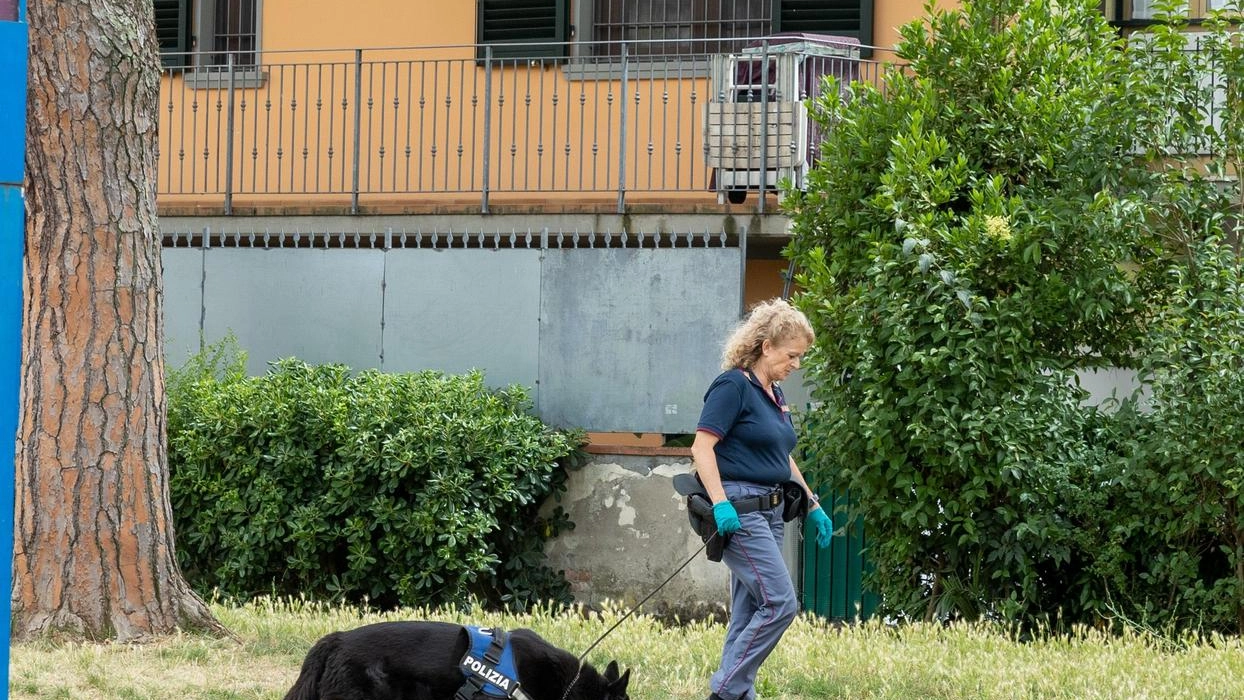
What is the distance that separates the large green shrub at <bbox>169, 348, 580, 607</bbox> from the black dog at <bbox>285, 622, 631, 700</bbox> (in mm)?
4708

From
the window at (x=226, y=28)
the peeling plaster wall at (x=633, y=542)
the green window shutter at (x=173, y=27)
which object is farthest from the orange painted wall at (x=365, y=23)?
the peeling plaster wall at (x=633, y=542)

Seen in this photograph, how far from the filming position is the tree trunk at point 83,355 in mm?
7309

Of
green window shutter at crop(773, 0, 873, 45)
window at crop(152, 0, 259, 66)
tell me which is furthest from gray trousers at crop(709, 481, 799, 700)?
window at crop(152, 0, 259, 66)

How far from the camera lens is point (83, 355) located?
7371mm

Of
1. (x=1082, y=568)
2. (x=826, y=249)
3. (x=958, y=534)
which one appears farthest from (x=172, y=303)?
(x=1082, y=568)

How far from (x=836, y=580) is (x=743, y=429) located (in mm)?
5053

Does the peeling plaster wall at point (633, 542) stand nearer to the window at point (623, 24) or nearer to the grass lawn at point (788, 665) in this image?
the grass lawn at point (788, 665)

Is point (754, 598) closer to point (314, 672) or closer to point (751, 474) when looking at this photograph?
point (751, 474)

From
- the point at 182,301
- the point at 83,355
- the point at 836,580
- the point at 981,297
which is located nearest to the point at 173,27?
the point at 182,301

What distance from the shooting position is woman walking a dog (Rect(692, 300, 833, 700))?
5.84 metres

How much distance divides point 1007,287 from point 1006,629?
2054 mm

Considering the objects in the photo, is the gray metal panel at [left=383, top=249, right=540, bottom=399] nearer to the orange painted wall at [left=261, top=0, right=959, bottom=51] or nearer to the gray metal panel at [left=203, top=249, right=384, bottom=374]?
the gray metal panel at [left=203, top=249, right=384, bottom=374]

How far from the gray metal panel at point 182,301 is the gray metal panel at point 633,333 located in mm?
2875

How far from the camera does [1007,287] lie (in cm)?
908
